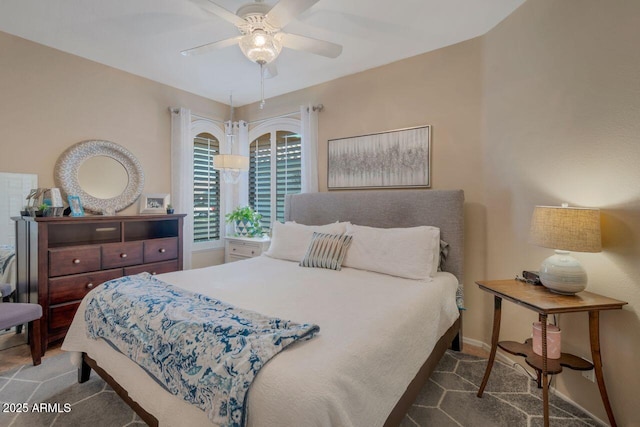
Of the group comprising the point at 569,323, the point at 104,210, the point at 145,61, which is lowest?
the point at 569,323

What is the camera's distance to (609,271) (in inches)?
65.9

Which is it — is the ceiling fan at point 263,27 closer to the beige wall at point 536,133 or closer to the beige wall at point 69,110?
the beige wall at point 536,133

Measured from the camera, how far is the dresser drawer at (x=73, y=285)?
99.2 inches

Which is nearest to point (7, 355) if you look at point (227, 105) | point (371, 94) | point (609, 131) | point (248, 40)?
point (248, 40)

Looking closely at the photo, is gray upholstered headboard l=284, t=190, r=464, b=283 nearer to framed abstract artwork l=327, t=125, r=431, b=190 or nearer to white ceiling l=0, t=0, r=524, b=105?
framed abstract artwork l=327, t=125, r=431, b=190

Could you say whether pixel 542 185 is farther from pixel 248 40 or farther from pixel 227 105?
pixel 227 105

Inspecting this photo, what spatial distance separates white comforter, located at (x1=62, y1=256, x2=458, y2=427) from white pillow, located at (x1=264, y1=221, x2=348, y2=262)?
37cm

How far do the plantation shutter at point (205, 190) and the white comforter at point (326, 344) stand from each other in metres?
1.90

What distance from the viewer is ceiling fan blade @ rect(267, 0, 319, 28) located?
1.63 meters

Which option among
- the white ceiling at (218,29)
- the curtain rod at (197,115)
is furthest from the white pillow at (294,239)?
the curtain rod at (197,115)

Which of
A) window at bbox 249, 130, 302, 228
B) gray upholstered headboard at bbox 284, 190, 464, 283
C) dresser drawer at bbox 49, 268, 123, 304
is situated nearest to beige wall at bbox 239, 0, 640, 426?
gray upholstered headboard at bbox 284, 190, 464, 283

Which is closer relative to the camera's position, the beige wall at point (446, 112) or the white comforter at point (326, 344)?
the white comforter at point (326, 344)

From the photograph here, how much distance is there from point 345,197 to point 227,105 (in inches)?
102

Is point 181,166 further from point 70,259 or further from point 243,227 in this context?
point 70,259
